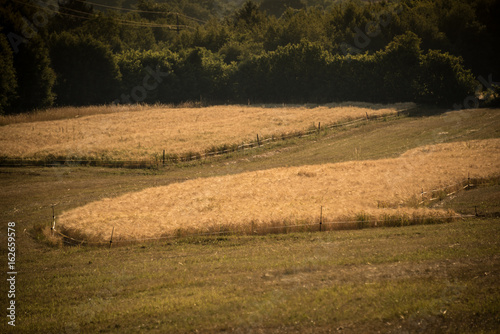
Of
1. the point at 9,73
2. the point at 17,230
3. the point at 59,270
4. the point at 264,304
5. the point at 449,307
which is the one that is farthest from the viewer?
the point at 9,73

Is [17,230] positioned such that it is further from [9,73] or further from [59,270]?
[9,73]

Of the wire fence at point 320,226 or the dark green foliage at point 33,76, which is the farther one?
the dark green foliage at point 33,76

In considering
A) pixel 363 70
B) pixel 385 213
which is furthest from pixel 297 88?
pixel 385 213

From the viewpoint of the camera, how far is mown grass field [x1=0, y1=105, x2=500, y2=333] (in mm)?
13883

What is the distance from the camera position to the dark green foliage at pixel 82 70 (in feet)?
283

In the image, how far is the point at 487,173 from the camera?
31578mm

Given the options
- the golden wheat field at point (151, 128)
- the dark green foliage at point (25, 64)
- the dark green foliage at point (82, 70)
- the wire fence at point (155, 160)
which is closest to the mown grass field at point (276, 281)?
the wire fence at point (155, 160)

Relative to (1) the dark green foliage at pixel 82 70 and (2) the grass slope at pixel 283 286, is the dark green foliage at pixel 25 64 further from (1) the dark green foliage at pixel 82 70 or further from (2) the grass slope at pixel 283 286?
(2) the grass slope at pixel 283 286

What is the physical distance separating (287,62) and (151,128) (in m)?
39.4

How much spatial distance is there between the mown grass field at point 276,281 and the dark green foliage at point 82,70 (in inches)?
2489

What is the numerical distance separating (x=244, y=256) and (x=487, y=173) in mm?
20788

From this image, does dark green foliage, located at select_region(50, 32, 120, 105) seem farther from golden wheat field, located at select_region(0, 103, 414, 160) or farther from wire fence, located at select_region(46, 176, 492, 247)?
wire fence, located at select_region(46, 176, 492, 247)

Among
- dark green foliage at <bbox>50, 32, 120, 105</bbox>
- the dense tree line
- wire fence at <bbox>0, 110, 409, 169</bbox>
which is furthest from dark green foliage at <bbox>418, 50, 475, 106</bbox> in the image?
dark green foliage at <bbox>50, 32, 120, 105</bbox>

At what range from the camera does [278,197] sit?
31125mm
